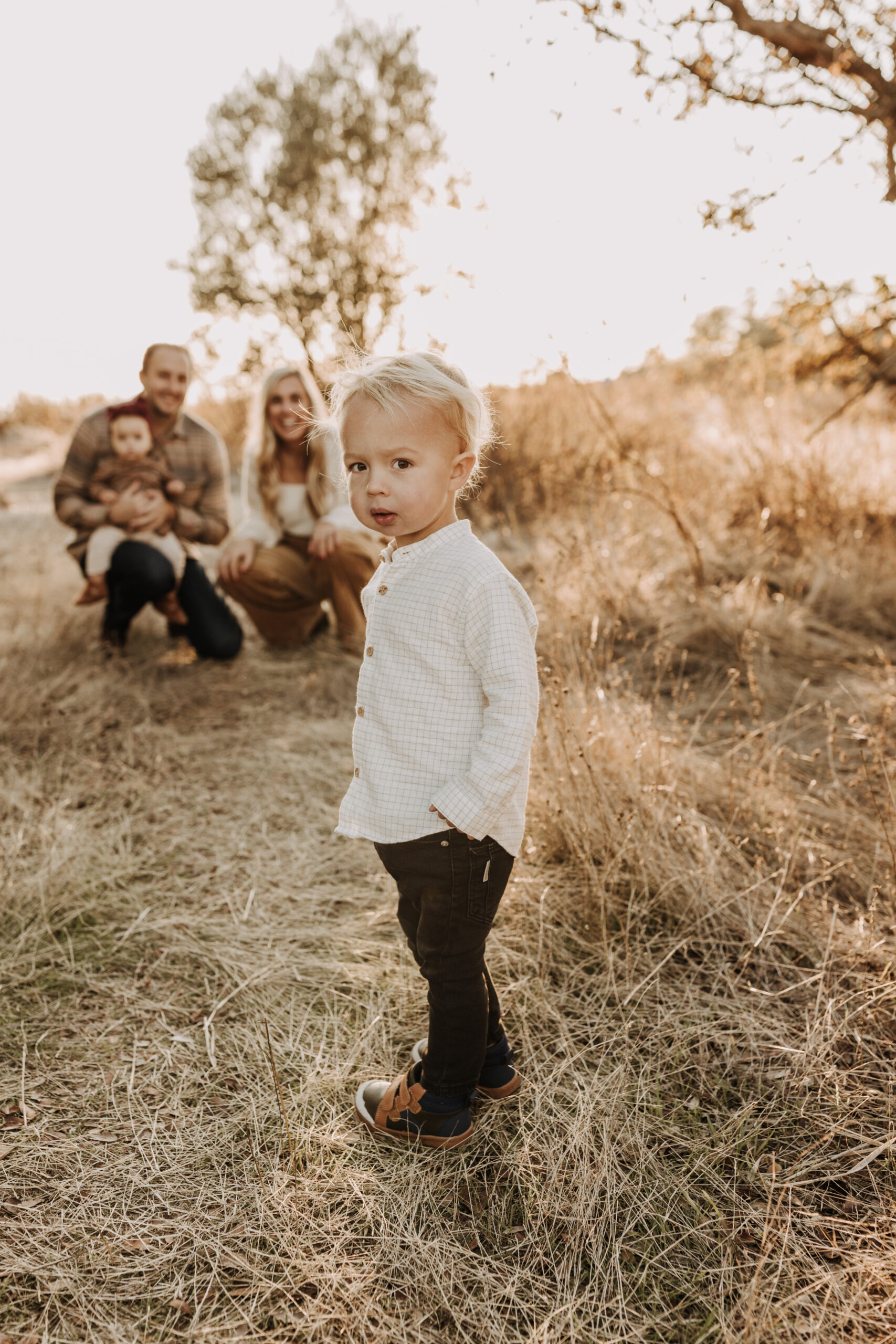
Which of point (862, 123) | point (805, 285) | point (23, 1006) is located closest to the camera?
point (23, 1006)

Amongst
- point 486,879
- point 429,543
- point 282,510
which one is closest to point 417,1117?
point 486,879

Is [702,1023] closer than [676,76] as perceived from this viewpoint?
Yes

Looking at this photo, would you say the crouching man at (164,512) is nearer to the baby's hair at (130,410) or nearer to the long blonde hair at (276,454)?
the baby's hair at (130,410)

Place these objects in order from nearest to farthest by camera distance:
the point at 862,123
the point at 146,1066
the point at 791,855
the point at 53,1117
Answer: the point at 53,1117, the point at 146,1066, the point at 791,855, the point at 862,123

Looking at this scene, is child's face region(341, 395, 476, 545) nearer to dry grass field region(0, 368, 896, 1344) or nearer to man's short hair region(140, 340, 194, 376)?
dry grass field region(0, 368, 896, 1344)

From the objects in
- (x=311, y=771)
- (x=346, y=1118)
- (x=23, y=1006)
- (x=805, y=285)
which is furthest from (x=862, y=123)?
(x=23, y=1006)

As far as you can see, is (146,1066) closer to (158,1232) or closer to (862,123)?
(158,1232)

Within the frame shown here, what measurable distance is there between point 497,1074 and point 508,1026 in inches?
7.5

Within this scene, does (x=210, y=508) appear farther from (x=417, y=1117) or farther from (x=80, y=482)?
(x=417, y=1117)

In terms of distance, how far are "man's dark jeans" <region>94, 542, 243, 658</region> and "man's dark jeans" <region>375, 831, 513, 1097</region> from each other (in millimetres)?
2993

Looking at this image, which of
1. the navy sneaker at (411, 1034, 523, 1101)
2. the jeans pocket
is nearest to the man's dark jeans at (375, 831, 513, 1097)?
the jeans pocket

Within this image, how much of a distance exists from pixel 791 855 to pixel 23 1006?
2055mm

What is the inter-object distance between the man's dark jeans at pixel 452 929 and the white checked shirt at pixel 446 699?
42mm

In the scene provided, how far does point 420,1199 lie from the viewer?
56.6 inches
